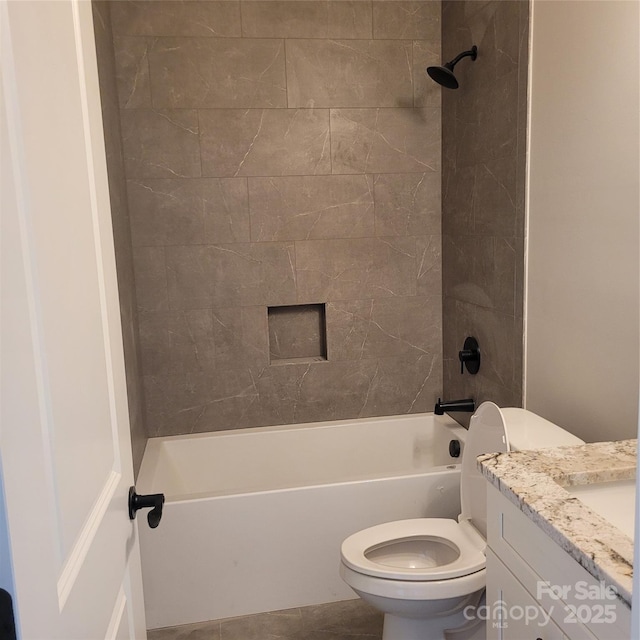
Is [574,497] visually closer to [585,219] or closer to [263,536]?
[585,219]

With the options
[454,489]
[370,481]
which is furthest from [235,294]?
[454,489]

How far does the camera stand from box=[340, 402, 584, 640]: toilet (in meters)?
1.83

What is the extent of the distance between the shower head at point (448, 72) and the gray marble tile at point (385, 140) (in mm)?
425

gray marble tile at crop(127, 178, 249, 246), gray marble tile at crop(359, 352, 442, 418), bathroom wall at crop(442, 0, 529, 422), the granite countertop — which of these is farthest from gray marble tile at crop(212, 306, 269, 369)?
the granite countertop

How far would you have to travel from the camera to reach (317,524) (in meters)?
2.49

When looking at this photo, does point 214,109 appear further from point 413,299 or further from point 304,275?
point 413,299

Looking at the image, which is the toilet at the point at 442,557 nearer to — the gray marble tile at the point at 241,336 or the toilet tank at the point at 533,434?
the toilet tank at the point at 533,434

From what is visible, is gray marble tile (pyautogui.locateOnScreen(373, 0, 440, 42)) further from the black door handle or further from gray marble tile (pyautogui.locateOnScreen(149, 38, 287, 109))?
the black door handle

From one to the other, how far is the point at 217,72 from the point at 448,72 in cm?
108

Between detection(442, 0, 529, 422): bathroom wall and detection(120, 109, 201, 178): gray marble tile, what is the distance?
1.26 metres

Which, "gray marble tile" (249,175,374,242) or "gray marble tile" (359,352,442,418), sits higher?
"gray marble tile" (249,175,374,242)

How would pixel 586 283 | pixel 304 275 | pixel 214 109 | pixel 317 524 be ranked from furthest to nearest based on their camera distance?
pixel 304 275
pixel 214 109
pixel 317 524
pixel 586 283

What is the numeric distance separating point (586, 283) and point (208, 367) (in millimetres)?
1851

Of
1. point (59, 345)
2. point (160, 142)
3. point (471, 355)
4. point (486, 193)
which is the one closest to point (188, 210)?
point (160, 142)
